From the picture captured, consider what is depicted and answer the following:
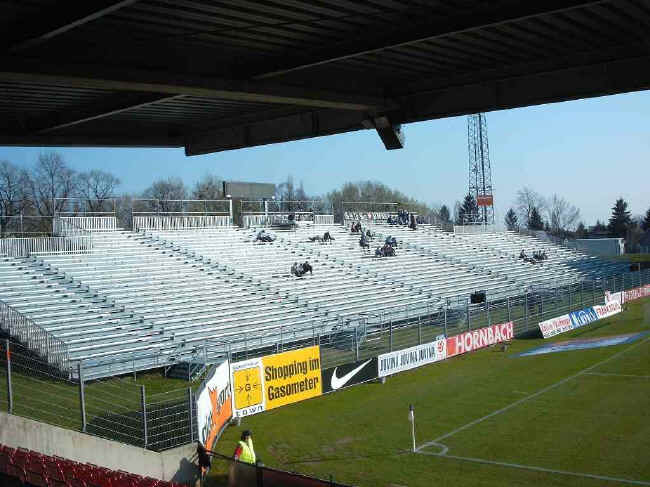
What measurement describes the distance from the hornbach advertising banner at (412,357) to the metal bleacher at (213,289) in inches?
54.9

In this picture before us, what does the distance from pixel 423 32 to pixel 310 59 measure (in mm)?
1322

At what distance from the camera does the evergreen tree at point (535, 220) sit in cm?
11550

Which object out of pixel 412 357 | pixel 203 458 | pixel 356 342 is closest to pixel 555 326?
pixel 412 357

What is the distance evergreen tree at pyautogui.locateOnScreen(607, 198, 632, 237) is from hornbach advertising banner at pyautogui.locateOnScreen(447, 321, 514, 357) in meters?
84.7

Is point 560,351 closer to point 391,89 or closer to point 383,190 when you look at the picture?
point 391,89

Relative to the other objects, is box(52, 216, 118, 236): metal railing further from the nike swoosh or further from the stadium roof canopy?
the stadium roof canopy

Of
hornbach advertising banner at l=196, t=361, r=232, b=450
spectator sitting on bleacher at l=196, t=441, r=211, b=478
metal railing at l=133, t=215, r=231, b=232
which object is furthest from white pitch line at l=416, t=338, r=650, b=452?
metal railing at l=133, t=215, r=231, b=232

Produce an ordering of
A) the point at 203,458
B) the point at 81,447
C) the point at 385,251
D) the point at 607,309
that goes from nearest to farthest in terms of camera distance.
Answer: the point at 81,447
the point at 203,458
the point at 607,309
the point at 385,251

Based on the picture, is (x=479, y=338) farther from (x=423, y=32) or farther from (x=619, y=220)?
(x=619, y=220)

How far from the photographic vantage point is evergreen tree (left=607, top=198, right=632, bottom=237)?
4313 inches

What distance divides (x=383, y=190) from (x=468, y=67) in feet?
338

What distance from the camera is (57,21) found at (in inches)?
249

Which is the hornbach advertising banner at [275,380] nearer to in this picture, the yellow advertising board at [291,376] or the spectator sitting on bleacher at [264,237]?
the yellow advertising board at [291,376]

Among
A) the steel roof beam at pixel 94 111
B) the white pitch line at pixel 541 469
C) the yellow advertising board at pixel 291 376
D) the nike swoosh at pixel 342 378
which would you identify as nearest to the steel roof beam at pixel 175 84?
the steel roof beam at pixel 94 111
